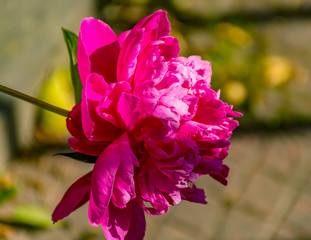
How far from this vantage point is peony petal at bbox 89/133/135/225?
0.79 m

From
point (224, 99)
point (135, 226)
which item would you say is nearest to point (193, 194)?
point (135, 226)

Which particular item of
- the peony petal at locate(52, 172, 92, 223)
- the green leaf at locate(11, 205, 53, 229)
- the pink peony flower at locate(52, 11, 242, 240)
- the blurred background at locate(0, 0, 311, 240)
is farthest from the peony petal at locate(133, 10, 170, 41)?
the green leaf at locate(11, 205, 53, 229)

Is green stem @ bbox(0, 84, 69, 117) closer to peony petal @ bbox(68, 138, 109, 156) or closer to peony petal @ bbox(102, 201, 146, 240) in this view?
peony petal @ bbox(68, 138, 109, 156)

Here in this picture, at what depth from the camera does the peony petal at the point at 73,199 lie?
0.83 meters

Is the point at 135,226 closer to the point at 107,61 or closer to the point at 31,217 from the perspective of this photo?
the point at 107,61

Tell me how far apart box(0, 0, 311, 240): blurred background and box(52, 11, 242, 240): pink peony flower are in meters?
1.22

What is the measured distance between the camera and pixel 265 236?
96.7 inches

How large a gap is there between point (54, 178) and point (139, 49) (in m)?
1.78

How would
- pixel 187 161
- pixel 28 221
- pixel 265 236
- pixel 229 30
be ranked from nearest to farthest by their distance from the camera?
pixel 187 161 → pixel 28 221 → pixel 265 236 → pixel 229 30

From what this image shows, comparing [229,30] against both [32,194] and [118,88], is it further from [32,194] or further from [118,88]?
[118,88]

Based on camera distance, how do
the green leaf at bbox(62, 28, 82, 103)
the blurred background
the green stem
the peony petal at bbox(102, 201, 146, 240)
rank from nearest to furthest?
the green stem → the peony petal at bbox(102, 201, 146, 240) → the green leaf at bbox(62, 28, 82, 103) → the blurred background

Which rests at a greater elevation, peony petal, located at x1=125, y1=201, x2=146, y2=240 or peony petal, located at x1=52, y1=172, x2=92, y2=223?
peony petal, located at x1=52, y1=172, x2=92, y2=223

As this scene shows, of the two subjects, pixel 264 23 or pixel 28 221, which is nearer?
pixel 28 221

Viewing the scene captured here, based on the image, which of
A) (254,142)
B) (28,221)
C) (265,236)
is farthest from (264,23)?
(28,221)
